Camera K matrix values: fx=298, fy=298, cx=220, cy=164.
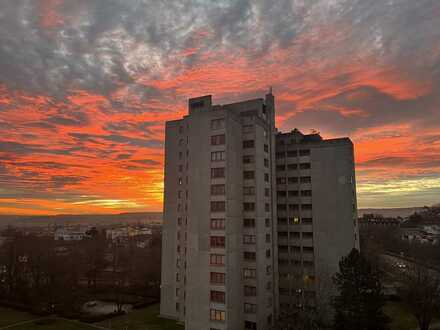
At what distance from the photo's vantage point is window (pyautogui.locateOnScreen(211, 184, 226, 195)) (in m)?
49.4

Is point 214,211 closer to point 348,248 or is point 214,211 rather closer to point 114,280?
point 348,248

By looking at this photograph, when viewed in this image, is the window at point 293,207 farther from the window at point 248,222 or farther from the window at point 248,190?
the window at point 248,222

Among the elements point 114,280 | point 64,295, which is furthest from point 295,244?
point 114,280

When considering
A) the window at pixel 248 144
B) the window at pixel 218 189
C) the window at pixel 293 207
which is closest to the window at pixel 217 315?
the window at pixel 218 189

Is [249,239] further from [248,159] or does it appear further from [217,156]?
[217,156]

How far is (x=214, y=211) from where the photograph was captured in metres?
49.2

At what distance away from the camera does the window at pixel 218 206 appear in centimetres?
4885

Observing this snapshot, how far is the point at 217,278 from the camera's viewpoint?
154ft

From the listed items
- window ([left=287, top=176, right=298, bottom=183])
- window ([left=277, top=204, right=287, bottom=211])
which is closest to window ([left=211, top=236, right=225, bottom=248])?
window ([left=277, top=204, right=287, bottom=211])

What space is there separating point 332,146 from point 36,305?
78998 mm

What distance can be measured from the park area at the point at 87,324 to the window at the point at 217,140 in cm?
3724

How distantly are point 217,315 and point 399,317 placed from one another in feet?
139

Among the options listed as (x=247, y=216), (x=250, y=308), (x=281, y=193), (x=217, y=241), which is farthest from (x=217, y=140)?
(x=250, y=308)

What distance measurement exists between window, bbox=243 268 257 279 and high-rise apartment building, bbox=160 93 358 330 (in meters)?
0.17
